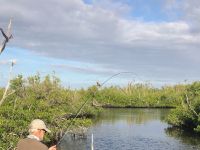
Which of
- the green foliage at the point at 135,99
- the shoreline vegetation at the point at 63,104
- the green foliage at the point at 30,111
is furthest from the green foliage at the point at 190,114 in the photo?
the green foliage at the point at 135,99

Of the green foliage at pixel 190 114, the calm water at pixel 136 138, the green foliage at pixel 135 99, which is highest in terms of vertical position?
the green foliage at pixel 135 99

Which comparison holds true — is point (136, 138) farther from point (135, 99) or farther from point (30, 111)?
point (135, 99)

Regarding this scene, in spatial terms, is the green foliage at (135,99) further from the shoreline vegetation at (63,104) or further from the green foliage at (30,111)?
the green foliage at (30,111)

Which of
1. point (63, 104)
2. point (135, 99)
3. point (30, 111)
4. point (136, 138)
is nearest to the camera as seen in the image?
point (30, 111)

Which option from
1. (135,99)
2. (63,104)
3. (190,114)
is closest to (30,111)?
(63,104)

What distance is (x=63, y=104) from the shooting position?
136 feet

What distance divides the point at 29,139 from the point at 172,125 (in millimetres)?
41027

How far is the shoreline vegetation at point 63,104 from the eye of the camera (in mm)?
20797

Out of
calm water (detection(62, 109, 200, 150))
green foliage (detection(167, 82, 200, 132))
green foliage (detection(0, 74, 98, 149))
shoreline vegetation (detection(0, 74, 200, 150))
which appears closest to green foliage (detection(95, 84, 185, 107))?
shoreline vegetation (detection(0, 74, 200, 150))

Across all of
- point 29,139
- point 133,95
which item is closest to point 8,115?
point 29,139

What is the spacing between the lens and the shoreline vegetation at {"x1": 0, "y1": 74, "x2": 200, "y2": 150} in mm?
20797

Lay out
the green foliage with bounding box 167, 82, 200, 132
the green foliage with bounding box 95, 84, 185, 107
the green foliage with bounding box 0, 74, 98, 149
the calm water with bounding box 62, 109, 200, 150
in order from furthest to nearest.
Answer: the green foliage with bounding box 95, 84, 185, 107, the green foliage with bounding box 167, 82, 200, 132, the calm water with bounding box 62, 109, 200, 150, the green foliage with bounding box 0, 74, 98, 149

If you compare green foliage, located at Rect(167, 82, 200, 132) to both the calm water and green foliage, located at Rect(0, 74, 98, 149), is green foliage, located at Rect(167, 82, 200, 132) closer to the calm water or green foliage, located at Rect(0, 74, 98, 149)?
the calm water

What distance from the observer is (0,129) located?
17.7 m
